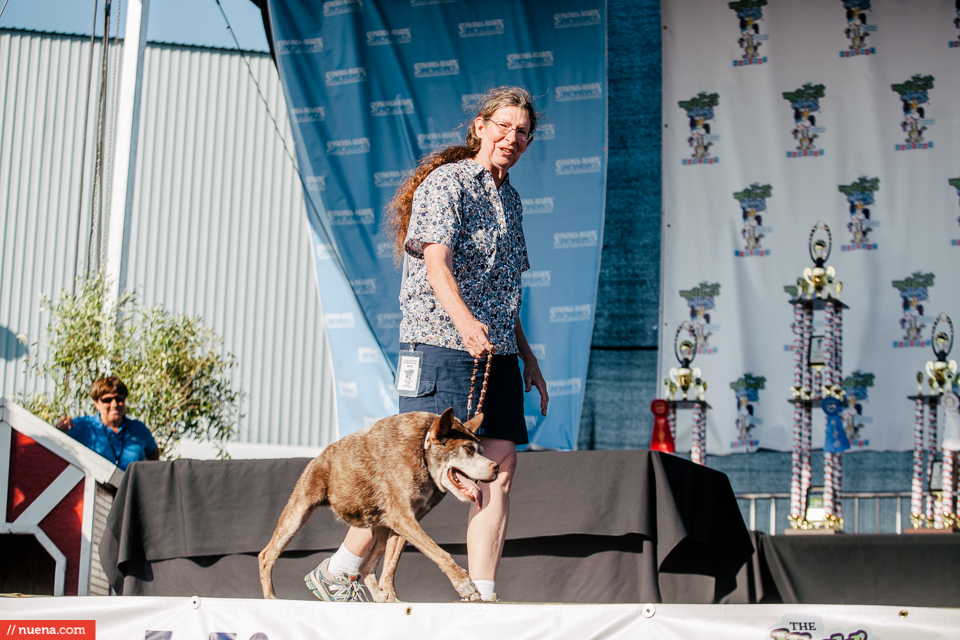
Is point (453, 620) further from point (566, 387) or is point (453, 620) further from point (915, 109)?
point (915, 109)

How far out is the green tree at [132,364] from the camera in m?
4.45

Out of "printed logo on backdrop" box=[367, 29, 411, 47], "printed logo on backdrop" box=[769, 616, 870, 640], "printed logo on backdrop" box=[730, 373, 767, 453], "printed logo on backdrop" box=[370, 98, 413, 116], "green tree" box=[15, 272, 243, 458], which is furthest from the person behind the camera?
"printed logo on backdrop" box=[367, 29, 411, 47]

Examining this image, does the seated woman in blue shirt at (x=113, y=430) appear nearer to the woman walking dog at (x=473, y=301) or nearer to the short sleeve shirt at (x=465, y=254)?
the woman walking dog at (x=473, y=301)

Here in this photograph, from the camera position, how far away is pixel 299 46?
6.03 metres

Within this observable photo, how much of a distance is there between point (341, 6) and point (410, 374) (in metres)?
4.83

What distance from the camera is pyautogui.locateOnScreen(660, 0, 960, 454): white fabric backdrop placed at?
212 inches

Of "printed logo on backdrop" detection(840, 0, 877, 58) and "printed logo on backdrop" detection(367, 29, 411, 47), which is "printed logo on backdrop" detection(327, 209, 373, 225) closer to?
"printed logo on backdrop" detection(367, 29, 411, 47)

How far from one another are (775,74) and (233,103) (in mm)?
5699

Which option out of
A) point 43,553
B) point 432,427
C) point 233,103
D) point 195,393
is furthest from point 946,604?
point 233,103

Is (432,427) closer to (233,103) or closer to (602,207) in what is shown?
(602,207)

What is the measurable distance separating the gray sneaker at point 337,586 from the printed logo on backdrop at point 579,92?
4466mm

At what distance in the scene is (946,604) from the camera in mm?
2607

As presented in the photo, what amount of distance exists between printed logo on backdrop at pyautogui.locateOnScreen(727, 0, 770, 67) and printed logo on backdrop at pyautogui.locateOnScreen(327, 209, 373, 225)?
9.28 ft

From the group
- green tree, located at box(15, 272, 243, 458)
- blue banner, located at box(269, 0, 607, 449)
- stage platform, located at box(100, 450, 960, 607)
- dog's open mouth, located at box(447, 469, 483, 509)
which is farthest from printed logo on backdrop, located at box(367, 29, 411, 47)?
dog's open mouth, located at box(447, 469, 483, 509)
